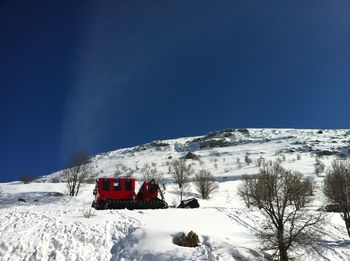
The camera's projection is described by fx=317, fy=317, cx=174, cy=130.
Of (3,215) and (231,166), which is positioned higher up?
(231,166)

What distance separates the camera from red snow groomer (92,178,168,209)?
2380 cm

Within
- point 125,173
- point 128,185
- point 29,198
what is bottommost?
point 29,198

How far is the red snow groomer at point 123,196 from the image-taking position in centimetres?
2380

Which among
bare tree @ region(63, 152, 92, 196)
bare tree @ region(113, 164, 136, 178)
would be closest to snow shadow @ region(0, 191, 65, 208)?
bare tree @ region(63, 152, 92, 196)

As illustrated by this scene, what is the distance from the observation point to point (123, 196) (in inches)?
1000

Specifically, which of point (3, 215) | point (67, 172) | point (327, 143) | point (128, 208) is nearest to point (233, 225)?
point (128, 208)

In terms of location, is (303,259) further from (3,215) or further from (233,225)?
(3,215)

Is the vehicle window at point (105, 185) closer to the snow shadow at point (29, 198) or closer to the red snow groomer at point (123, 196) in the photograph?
the red snow groomer at point (123, 196)

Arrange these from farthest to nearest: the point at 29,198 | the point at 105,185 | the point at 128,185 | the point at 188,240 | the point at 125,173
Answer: the point at 125,173, the point at 29,198, the point at 128,185, the point at 105,185, the point at 188,240

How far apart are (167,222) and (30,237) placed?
775 cm

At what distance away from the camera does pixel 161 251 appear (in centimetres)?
1588

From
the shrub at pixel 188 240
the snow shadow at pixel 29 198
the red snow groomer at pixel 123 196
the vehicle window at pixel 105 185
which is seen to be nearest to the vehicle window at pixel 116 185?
the red snow groomer at pixel 123 196

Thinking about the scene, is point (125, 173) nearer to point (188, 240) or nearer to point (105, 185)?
point (105, 185)

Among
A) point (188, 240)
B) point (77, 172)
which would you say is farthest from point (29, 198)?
point (188, 240)
